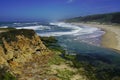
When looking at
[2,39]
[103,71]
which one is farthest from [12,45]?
[103,71]

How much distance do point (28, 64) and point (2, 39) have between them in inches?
89.3

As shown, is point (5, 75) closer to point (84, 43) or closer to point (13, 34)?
point (13, 34)

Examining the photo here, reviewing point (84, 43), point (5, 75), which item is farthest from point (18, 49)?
point (84, 43)

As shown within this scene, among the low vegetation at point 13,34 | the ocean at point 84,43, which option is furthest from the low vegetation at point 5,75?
the ocean at point 84,43

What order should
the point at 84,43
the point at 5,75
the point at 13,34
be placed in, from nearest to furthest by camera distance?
1. the point at 5,75
2. the point at 13,34
3. the point at 84,43

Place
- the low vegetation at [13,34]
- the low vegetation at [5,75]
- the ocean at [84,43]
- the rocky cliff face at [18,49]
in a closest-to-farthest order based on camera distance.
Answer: the low vegetation at [5,75] → the rocky cliff face at [18,49] → the low vegetation at [13,34] → the ocean at [84,43]

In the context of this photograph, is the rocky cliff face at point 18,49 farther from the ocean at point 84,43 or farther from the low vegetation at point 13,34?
the ocean at point 84,43

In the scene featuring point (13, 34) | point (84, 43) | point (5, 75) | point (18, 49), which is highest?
point (13, 34)

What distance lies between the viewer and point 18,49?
1590 cm

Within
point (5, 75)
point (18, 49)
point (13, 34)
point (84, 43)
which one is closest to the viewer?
point (5, 75)

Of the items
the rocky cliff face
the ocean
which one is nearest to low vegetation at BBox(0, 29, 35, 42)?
the rocky cliff face

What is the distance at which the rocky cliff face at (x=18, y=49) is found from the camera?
1428 centimetres

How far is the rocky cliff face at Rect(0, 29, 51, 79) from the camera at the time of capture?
46.9 feet

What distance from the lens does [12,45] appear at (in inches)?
608
